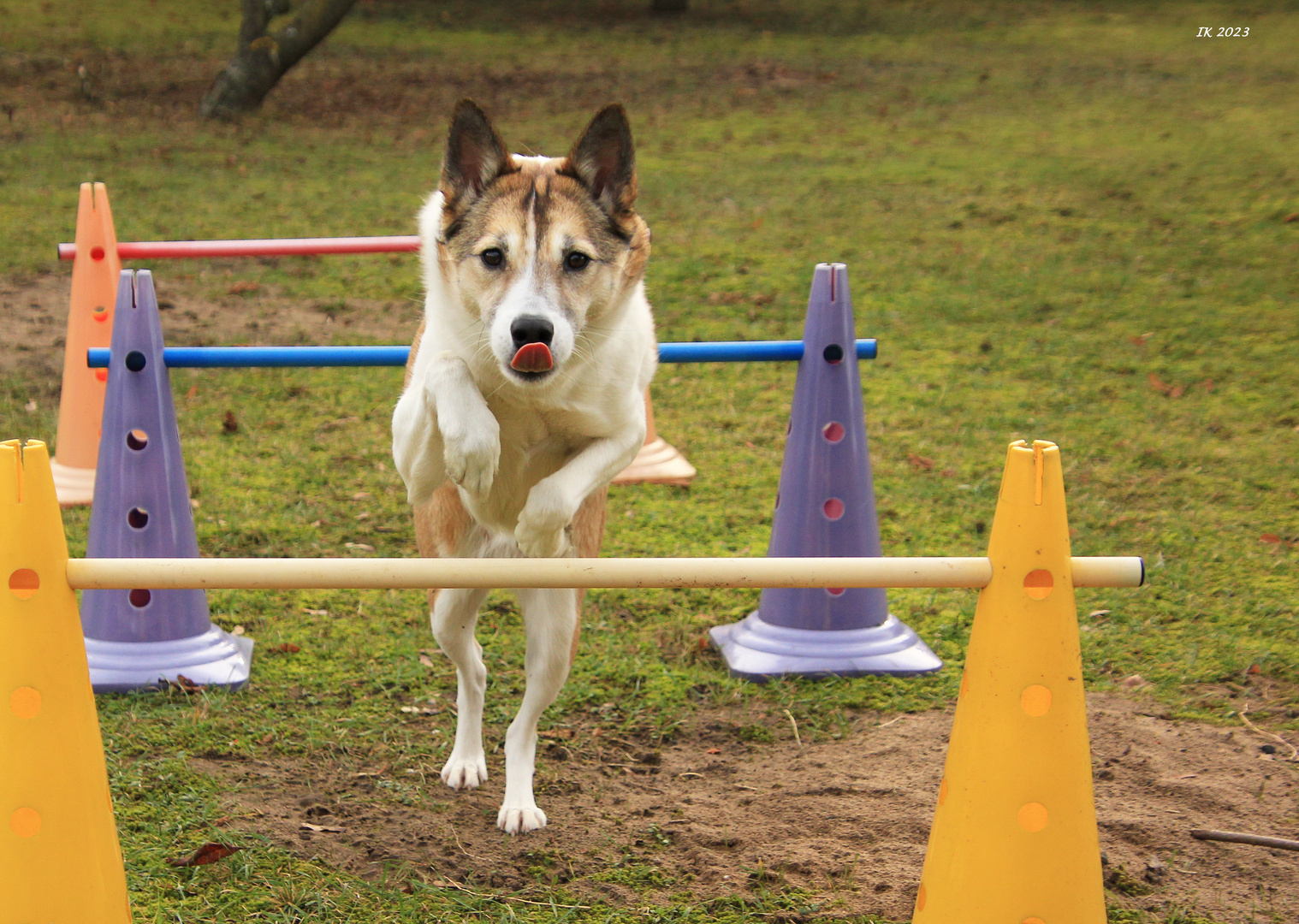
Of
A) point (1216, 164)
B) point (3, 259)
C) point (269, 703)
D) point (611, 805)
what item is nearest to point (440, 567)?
point (611, 805)

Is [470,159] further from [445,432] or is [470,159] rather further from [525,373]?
[445,432]

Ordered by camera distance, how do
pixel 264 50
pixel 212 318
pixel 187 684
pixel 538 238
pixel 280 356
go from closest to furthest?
pixel 538 238 < pixel 187 684 < pixel 280 356 < pixel 212 318 < pixel 264 50

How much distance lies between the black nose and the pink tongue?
19 millimetres

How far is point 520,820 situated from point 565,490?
995 millimetres

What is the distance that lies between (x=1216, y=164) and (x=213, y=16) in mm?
15099

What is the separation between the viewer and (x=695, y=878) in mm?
3246

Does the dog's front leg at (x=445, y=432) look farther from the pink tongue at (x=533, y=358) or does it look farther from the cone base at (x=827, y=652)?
the cone base at (x=827, y=652)

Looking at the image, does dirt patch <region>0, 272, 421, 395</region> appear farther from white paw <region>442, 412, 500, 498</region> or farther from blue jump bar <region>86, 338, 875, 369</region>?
white paw <region>442, 412, 500, 498</region>

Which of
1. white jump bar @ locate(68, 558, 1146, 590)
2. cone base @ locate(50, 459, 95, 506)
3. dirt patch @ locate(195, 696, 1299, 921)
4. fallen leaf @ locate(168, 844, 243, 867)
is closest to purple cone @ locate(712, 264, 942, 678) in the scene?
dirt patch @ locate(195, 696, 1299, 921)

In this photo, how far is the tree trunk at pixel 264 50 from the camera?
14117 mm

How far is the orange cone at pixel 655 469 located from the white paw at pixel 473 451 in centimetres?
304

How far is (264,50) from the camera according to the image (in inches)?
565

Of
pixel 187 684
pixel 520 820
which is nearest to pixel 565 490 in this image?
pixel 520 820

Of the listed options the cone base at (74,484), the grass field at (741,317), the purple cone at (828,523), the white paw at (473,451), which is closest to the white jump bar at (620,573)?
the white paw at (473,451)
